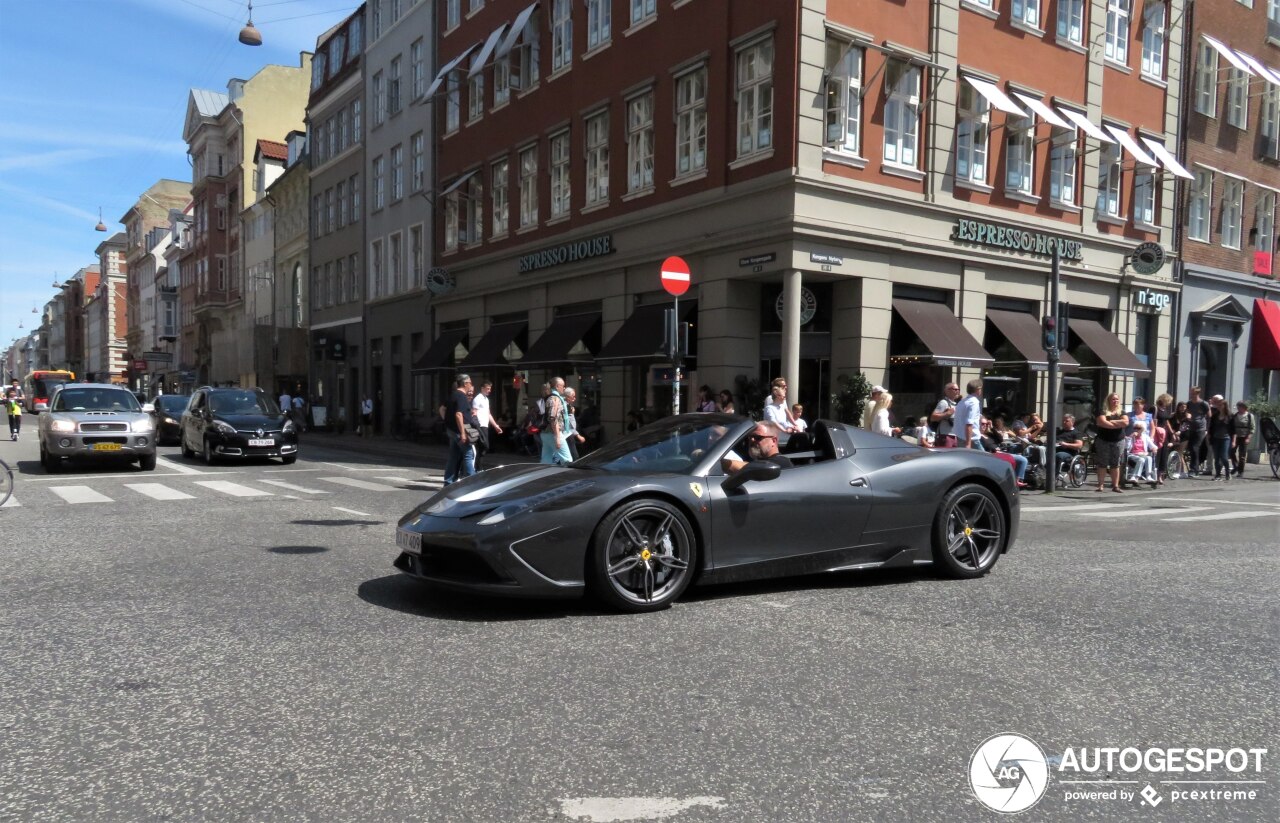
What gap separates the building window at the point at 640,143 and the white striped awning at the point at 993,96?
6.90m

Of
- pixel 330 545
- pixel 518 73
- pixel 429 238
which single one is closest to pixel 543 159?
pixel 518 73

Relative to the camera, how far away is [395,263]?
35375 mm

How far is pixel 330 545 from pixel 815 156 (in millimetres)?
12199

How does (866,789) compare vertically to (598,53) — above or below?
below

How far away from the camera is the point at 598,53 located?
2302 cm

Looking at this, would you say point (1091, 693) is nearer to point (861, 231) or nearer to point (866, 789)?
point (866, 789)

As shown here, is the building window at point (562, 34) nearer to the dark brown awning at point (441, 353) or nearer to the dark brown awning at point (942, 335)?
the dark brown awning at point (441, 353)

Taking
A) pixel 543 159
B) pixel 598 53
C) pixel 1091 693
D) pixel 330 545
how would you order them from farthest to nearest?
pixel 543 159
pixel 598 53
pixel 330 545
pixel 1091 693

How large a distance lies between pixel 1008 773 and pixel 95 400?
719 inches

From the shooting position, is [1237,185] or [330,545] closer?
[330,545]

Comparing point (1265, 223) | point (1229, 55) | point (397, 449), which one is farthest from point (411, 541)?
Answer: point (1265, 223)

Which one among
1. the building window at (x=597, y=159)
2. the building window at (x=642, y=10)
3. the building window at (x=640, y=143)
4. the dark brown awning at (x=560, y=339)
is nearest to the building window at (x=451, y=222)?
the dark brown awning at (x=560, y=339)

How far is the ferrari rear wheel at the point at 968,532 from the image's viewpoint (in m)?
6.96

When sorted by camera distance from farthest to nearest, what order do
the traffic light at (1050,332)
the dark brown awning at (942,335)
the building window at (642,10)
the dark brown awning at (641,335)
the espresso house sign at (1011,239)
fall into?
the building window at (642,10) → the dark brown awning at (641,335) → the espresso house sign at (1011,239) → the dark brown awning at (942,335) → the traffic light at (1050,332)
